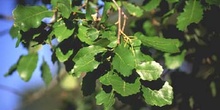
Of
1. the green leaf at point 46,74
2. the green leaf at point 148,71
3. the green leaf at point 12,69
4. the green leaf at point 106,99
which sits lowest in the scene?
the green leaf at point 46,74

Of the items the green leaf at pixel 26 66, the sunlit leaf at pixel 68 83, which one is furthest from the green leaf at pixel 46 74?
the sunlit leaf at pixel 68 83

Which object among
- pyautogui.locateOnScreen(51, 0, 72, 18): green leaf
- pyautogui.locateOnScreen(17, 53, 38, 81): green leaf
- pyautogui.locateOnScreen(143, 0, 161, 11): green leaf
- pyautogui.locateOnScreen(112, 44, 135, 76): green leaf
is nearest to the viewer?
pyautogui.locateOnScreen(112, 44, 135, 76): green leaf

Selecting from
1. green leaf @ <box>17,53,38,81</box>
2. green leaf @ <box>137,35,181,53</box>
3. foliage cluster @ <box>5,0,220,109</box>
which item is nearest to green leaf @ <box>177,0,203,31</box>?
foliage cluster @ <box>5,0,220,109</box>

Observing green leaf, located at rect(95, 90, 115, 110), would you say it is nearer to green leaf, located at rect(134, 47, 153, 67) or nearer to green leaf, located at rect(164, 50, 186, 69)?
green leaf, located at rect(134, 47, 153, 67)

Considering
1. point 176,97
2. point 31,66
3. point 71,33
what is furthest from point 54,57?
point 176,97

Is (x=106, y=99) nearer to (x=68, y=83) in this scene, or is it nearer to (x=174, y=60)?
(x=174, y=60)

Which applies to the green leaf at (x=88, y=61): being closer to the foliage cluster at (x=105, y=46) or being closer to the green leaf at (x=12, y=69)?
the foliage cluster at (x=105, y=46)
